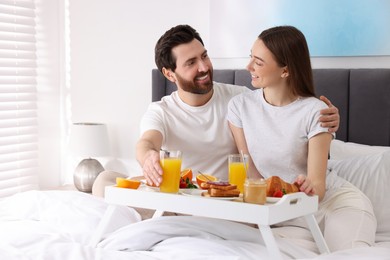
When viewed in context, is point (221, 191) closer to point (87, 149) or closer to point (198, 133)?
point (198, 133)

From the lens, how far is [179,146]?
3.12 meters

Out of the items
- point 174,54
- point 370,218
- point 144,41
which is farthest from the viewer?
point 144,41

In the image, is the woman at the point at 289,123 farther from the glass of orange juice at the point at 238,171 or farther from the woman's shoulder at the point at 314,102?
the glass of orange juice at the point at 238,171

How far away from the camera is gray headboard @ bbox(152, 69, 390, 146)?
3.73 metres

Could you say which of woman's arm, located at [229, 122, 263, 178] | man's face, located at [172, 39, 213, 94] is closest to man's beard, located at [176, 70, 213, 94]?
man's face, located at [172, 39, 213, 94]

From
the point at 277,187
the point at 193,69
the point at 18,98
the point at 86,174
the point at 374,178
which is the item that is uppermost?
the point at 193,69

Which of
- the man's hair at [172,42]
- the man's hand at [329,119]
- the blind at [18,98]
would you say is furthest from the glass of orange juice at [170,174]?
the blind at [18,98]

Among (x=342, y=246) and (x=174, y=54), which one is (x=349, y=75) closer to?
(x=174, y=54)

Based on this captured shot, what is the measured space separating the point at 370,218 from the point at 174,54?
1.19 m

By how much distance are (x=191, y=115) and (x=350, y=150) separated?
0.93 m

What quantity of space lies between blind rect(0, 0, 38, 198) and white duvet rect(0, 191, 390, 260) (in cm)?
231

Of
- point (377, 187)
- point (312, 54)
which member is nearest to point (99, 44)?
point (312, 54)

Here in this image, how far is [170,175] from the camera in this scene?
2320 mm

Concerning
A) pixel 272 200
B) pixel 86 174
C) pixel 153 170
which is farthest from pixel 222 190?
pixel 86 174
